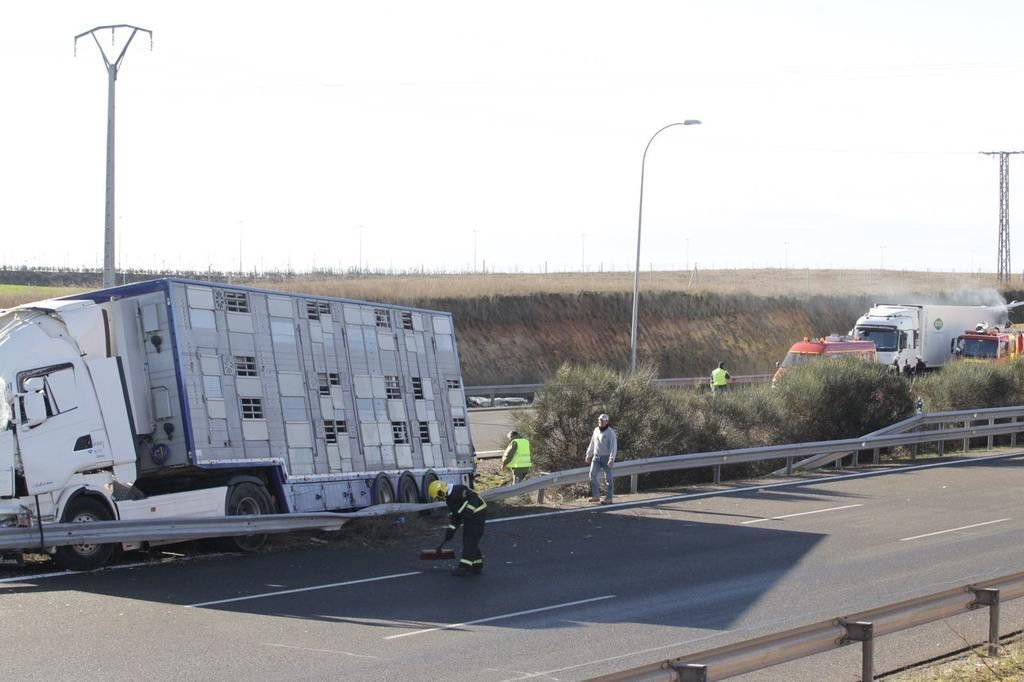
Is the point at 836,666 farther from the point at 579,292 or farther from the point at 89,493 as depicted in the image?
the point at 579,292

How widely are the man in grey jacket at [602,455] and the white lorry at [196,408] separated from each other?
2.73 m

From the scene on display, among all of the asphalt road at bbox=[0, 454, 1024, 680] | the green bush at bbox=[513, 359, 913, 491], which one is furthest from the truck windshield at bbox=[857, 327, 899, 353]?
the asphalt road at bbox=[0, 454, 1024, 680]

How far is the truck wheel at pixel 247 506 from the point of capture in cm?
1642

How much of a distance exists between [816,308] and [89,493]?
251ft

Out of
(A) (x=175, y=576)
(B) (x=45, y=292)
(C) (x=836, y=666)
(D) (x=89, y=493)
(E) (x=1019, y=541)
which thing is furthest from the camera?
(B) (x=45, y=292)

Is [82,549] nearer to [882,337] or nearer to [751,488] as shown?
[751,488]

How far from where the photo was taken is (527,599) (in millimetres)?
13109

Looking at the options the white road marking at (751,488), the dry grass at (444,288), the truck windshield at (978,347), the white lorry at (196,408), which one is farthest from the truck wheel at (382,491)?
the truck windshield at (978,347)

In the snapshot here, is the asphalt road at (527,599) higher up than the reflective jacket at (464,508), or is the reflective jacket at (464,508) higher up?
the reflective jacket at (464,508)

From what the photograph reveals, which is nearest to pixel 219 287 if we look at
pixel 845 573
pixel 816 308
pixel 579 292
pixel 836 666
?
pixel 845 573

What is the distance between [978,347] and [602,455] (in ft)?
116

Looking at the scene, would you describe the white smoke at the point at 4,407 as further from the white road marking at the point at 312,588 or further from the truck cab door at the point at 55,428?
the white road marking at the point at 312,588

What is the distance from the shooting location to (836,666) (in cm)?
1015

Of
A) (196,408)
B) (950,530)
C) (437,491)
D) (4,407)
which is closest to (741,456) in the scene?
(950,530)
